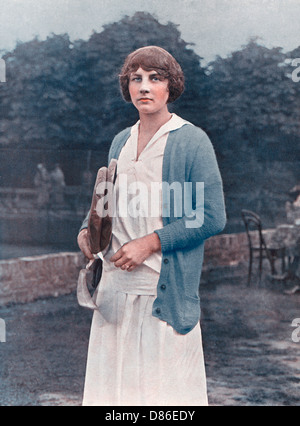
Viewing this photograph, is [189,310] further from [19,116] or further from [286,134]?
[19,116]

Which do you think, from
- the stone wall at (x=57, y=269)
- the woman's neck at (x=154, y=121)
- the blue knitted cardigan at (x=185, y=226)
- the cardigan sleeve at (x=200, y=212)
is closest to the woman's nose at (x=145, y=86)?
the woman's neck at (x=154, y=121)

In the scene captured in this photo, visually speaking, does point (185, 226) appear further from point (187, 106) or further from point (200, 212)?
point (187, 106)

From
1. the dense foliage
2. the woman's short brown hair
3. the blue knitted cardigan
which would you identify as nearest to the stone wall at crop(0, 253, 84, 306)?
the dense foliage

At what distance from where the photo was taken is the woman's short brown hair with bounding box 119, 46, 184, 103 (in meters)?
3.96

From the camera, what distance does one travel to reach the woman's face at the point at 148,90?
13.0 ft

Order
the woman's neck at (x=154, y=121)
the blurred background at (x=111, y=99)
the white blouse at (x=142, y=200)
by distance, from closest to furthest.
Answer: the white blouse at (x=142, y=200), the woman's neck at (x=154, y=121), the blurred background at (x=111, y=99)

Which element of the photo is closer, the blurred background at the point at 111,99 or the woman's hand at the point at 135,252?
the woman's hand at the point at 135,252

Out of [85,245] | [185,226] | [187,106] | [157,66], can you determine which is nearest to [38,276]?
[85,245]

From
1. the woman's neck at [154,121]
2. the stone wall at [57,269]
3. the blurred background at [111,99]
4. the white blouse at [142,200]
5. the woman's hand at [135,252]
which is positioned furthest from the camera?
the stone wall at [57,269]

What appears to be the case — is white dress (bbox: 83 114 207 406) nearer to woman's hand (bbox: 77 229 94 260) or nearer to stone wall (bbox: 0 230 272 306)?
woman's hand (bbox: 77 229 94 260)

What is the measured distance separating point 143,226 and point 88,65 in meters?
1.44

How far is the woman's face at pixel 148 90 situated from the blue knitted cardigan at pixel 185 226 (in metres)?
0.22

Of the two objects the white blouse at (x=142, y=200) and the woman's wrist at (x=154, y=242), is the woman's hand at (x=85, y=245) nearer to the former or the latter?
the white blouse at (x=142, y=200)

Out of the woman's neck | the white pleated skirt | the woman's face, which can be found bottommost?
the white pleated skirt
